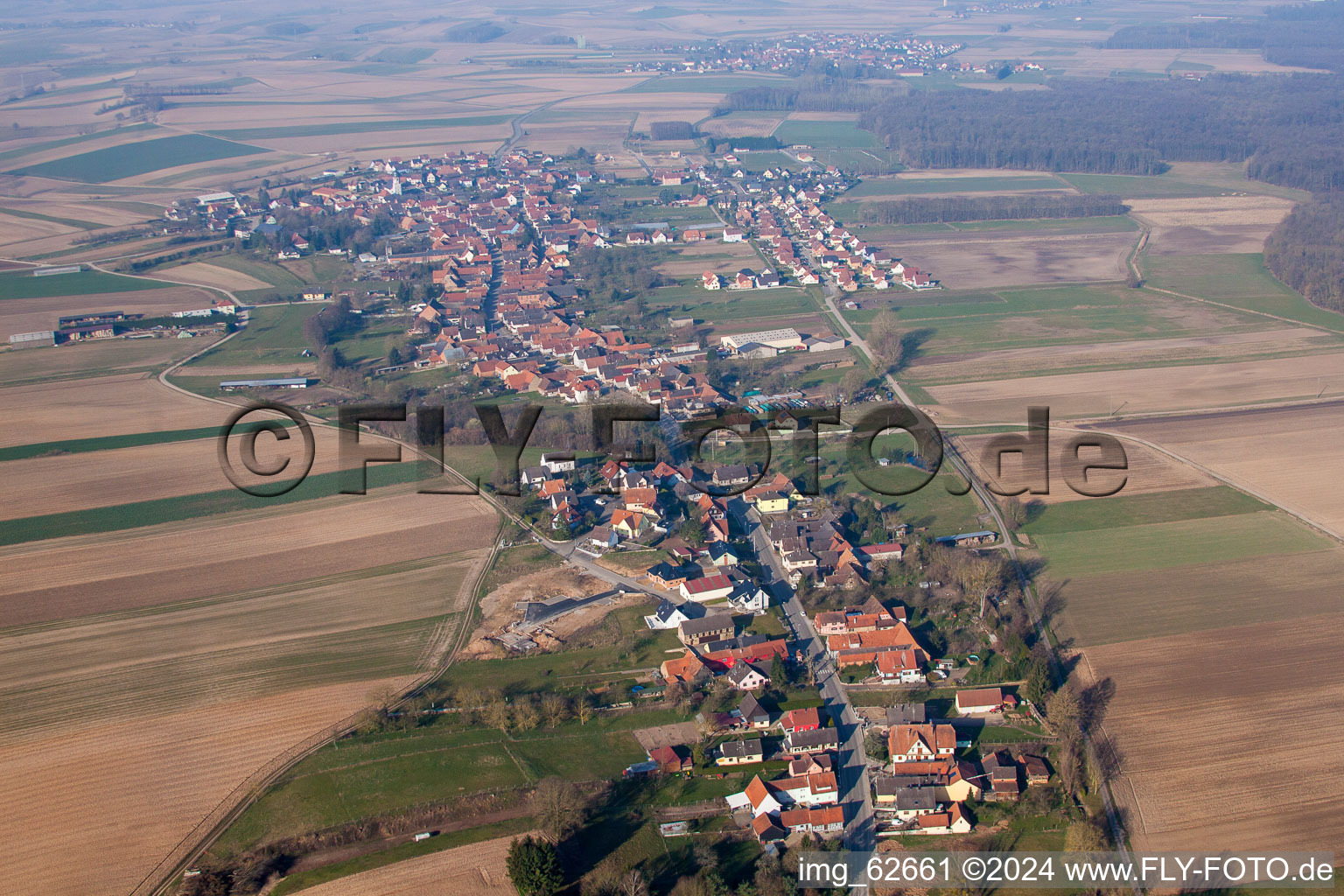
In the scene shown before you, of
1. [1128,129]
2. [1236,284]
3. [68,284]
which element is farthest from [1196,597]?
[1128,129]

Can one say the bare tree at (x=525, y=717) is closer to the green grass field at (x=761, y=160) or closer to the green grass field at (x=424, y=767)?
the green grass field at (x=424, y=767)

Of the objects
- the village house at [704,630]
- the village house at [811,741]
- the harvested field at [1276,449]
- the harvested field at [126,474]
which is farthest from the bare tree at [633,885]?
the harvested field at [1276,449]

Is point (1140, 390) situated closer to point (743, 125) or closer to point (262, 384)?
point (262, 384)

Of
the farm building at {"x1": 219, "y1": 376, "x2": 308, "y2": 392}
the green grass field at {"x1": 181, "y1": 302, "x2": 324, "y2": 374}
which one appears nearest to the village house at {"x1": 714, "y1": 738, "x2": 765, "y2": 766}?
the farm building at {"x1": 219, "y1": 376, "x2": 308, "y2": 392}

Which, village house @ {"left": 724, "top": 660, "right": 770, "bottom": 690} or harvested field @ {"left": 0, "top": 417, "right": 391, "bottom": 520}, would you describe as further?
harvested field @ {"left": 0, "top": 417, "right": 391, "bottom": 520}

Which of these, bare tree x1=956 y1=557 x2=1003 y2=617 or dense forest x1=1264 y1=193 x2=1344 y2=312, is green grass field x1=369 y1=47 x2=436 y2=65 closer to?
dense forest x1=1264 y1=193 x2=1344 y2=312

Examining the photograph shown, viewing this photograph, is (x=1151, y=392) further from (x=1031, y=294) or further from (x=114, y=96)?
(x=114, y=96)
